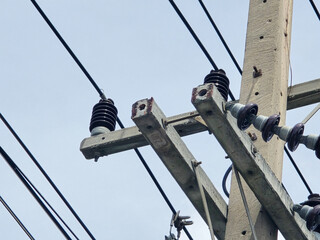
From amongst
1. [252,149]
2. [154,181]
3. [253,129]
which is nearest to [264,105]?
[253,129]

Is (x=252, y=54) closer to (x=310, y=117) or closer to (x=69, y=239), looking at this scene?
(x=310, y=117)

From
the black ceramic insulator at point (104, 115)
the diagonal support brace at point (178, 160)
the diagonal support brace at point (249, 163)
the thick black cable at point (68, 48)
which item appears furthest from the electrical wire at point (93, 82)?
the diagonal support brace at point (249, 163)

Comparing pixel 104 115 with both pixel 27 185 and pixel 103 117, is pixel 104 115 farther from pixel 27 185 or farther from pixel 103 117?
pixel 27 185

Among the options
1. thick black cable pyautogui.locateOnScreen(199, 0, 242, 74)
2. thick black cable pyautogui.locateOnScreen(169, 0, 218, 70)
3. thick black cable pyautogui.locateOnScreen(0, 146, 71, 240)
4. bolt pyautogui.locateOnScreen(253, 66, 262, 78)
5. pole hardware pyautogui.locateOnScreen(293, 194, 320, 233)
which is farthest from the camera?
thick black cable pyautogui.locateOnScreen(199, 0, 242, 74)

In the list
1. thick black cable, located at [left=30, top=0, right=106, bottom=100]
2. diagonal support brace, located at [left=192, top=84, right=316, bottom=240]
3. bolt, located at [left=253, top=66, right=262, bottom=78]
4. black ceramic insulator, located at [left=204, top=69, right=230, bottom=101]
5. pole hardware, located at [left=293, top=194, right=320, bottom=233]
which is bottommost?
pole hardware, located at [left=293, top=194, right=320, bottom=233]

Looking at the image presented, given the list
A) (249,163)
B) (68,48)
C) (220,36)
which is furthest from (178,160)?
(220,36)

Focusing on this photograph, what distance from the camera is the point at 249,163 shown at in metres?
6.58

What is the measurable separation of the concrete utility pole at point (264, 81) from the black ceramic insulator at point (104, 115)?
1.52 meters

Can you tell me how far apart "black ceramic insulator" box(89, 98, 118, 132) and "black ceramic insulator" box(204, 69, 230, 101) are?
0.95 m

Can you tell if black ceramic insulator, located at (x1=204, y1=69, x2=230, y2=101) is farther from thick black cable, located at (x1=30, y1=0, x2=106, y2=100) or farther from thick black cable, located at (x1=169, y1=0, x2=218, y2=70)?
thick black cable, located at (x1=30, y1=0, x2=106, y2=100)

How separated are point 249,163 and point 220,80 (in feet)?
6.19

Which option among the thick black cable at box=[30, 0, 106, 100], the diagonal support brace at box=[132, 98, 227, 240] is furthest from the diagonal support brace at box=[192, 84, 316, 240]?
the thick black cable at box=[30, 0, 106, 100]

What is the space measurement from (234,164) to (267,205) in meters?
0.39

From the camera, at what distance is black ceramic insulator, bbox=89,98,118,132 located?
8.43 metres
